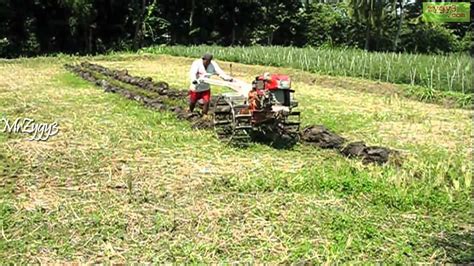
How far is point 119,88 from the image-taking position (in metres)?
11.7

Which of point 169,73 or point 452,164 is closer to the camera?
point 452,164

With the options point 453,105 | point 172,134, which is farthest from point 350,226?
point 453,105

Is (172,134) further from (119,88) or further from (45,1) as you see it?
(45,1)

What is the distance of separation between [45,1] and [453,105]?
2262cm

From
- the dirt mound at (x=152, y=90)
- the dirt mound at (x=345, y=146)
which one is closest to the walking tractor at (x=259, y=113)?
the dirt mound at (x=345, y=146)

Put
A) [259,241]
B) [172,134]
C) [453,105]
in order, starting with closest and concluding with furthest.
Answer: [259,241]
[172,134]
[453,105]

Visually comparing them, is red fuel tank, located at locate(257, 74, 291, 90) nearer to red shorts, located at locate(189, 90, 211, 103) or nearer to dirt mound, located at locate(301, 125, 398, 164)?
dirt mound, located at locate(301, 125, 398, 164)

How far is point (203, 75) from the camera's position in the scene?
771cm

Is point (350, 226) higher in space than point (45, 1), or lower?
lower

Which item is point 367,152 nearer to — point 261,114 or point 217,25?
point 261,114
